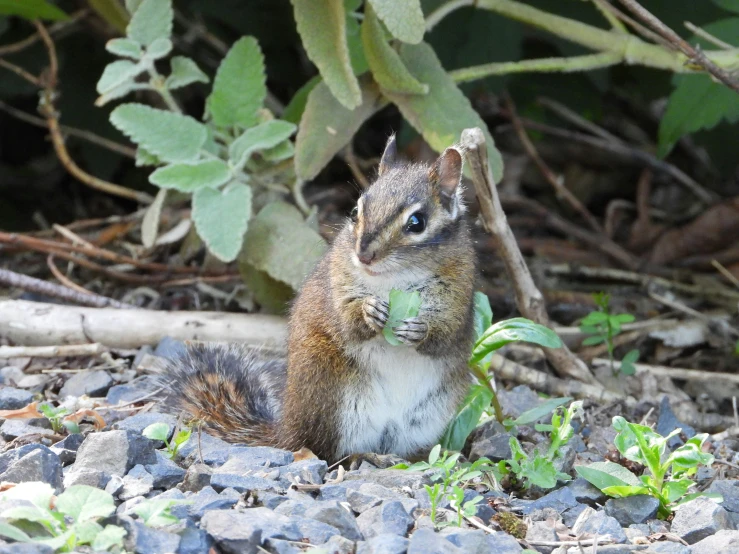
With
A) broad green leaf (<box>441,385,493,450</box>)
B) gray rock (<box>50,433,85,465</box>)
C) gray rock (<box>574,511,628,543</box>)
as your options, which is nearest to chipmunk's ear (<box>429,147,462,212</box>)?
broad green leaf (<box>441,385,493,450</box>)

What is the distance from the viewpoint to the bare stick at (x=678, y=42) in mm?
3439

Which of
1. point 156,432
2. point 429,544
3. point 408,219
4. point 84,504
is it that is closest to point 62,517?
point 84,504

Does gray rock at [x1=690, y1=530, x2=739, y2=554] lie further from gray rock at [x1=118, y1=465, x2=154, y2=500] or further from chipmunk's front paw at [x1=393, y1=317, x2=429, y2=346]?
gray rock at [x1=118, y1=465, x2=154, y2=500]

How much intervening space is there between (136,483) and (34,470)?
0.83 feet

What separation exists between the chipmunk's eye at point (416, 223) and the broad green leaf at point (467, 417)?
566 millimetres

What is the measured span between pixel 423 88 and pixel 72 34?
2.67 meters

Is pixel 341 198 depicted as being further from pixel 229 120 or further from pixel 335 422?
pixel 335 422

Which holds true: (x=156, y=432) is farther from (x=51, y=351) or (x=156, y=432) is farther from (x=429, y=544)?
(x=51, y=351)

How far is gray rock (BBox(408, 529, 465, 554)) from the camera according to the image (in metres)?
2.15

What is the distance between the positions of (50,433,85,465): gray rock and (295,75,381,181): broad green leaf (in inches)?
60.2

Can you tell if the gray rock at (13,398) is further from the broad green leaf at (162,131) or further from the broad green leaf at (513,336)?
the broad green leaf at (513,336)

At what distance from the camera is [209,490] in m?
2.48

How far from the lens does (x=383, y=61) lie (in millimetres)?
3939

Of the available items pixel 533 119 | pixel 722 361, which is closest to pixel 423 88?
pixel 722 361
